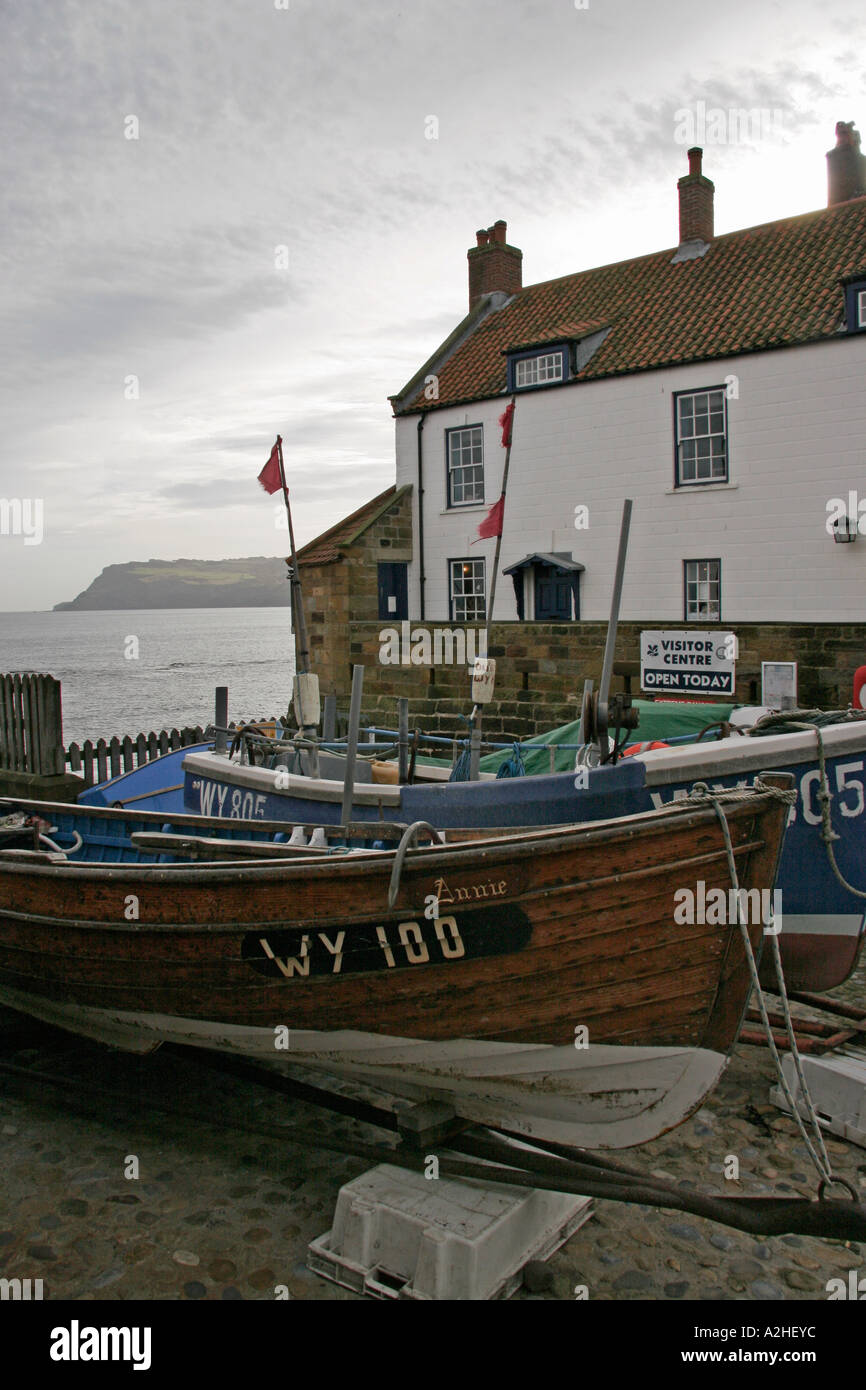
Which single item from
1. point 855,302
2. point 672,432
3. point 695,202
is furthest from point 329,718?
point 695,202

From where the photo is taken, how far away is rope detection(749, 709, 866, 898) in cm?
620

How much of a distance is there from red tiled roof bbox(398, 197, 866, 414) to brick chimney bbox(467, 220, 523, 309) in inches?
60.1

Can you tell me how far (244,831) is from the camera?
6.72 m

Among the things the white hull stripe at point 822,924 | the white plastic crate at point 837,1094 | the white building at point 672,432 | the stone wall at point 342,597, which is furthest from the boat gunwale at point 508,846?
the stone wall at point 342,597

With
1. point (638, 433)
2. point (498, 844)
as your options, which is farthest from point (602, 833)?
point (638, 433)

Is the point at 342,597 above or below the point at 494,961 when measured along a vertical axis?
above

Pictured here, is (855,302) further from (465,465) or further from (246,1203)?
(246,1203)

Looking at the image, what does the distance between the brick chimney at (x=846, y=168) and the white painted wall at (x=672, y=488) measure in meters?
6.66

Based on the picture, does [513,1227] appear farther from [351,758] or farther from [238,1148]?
[351,758]

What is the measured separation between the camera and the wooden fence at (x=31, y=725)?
11.1m

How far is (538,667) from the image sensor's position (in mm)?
17219

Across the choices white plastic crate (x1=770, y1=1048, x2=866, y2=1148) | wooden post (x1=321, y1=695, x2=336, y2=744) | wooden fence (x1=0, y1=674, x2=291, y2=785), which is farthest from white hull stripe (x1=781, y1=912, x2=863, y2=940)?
wooden fence (x1=0, y1=674, x2=291, y2=785)

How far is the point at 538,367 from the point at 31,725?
14.9 m

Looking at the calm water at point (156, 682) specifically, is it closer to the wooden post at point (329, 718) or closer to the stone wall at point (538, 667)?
the stone wall at point (538, 667)
